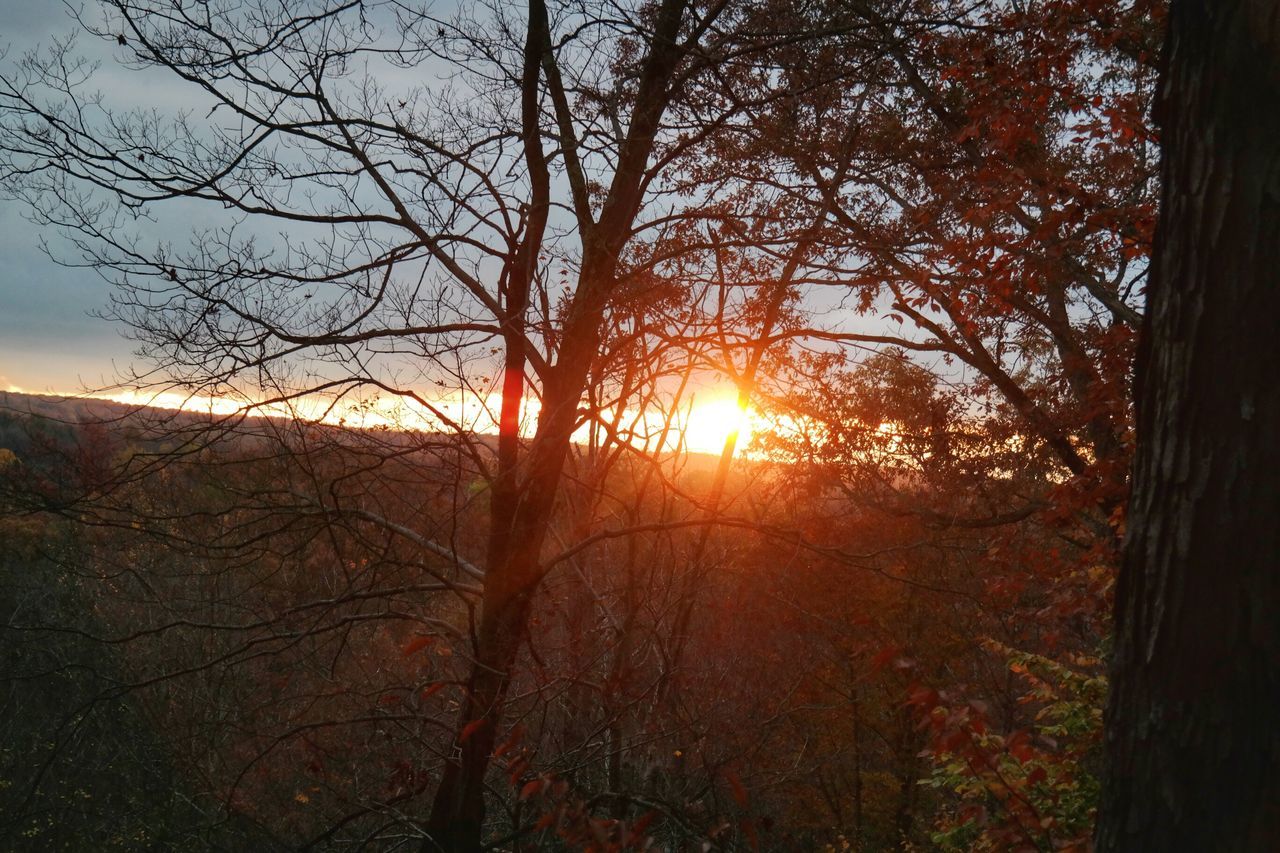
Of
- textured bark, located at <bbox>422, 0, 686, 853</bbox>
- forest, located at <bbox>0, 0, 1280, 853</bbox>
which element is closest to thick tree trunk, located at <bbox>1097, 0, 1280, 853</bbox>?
forest, located at <bbox>0, 0, 1280, 853</bbox>

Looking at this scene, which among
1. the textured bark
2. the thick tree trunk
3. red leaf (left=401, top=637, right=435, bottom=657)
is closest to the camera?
the thick tree trunk

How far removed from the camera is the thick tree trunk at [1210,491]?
1.88 meters

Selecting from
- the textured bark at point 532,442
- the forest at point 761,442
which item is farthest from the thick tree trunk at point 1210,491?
the textured bark at point 532,442

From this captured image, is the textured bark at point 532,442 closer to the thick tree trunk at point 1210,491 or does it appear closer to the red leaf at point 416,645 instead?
the red leaf at point 416,645

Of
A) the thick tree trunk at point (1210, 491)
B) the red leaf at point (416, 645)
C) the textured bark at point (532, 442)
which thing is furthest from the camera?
the textured bark at point (532, 442)

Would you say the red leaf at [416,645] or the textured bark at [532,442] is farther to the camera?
the textured bark at [532,442]

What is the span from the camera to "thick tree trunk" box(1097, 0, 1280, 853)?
1.88 meters

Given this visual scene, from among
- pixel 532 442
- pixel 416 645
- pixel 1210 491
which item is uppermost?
pixel 532 442

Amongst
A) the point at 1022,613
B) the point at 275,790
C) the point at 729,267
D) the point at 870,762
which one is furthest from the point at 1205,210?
the point at 870,762

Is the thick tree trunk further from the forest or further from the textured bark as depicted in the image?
the textured bark

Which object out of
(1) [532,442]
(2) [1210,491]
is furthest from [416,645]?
(2) [1210,491]

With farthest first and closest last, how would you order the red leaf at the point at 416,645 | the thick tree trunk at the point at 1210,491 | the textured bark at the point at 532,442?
1. the textured bark at the point at 532,442
2. the red leaf at the point at 416,645
3. the thick tree trunk at the point at 1210,491

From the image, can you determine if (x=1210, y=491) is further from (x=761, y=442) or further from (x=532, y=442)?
(x=761, y=442)

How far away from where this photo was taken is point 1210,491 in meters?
1.96
